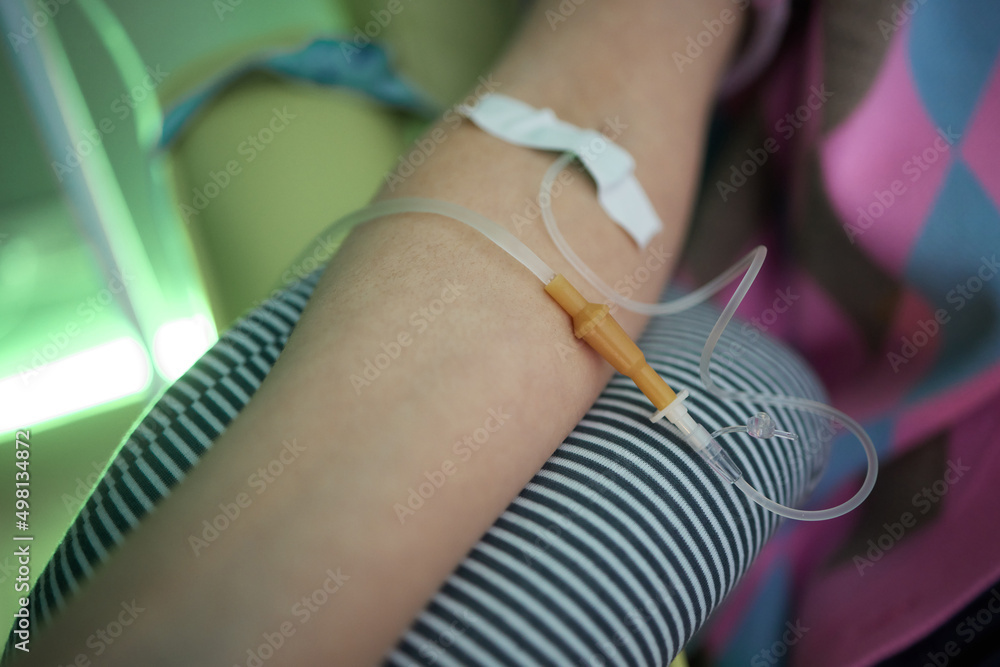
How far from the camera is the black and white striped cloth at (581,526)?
41cm

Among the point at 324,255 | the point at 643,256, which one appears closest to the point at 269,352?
the point at 324,255

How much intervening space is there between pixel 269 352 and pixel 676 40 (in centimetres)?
50

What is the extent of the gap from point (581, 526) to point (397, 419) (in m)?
0.15

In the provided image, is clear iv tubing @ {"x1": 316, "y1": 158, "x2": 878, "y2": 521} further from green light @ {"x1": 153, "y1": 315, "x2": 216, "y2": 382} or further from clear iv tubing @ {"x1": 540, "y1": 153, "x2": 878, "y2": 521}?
green light @ {"x1": 153, "y1": 315, "x2": 216, "y2": 382}

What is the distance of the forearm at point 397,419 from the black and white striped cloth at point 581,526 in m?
0.02

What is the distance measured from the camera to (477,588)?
0.43 metres

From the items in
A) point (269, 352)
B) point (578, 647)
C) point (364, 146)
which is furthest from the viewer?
point (364, 146)

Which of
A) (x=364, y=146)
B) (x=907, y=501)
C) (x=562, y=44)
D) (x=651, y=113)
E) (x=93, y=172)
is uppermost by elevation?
(x=93, y=172)

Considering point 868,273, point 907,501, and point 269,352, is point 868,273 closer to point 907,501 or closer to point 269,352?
point 907,501

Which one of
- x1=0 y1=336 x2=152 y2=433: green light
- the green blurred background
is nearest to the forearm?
the green blurred background

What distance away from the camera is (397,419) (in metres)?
0.42

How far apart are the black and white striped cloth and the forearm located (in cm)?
2

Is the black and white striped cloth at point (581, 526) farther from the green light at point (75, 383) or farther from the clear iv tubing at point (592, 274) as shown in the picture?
the green light at point (75, 383)

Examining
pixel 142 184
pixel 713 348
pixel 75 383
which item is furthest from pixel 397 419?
pixel 142 184
